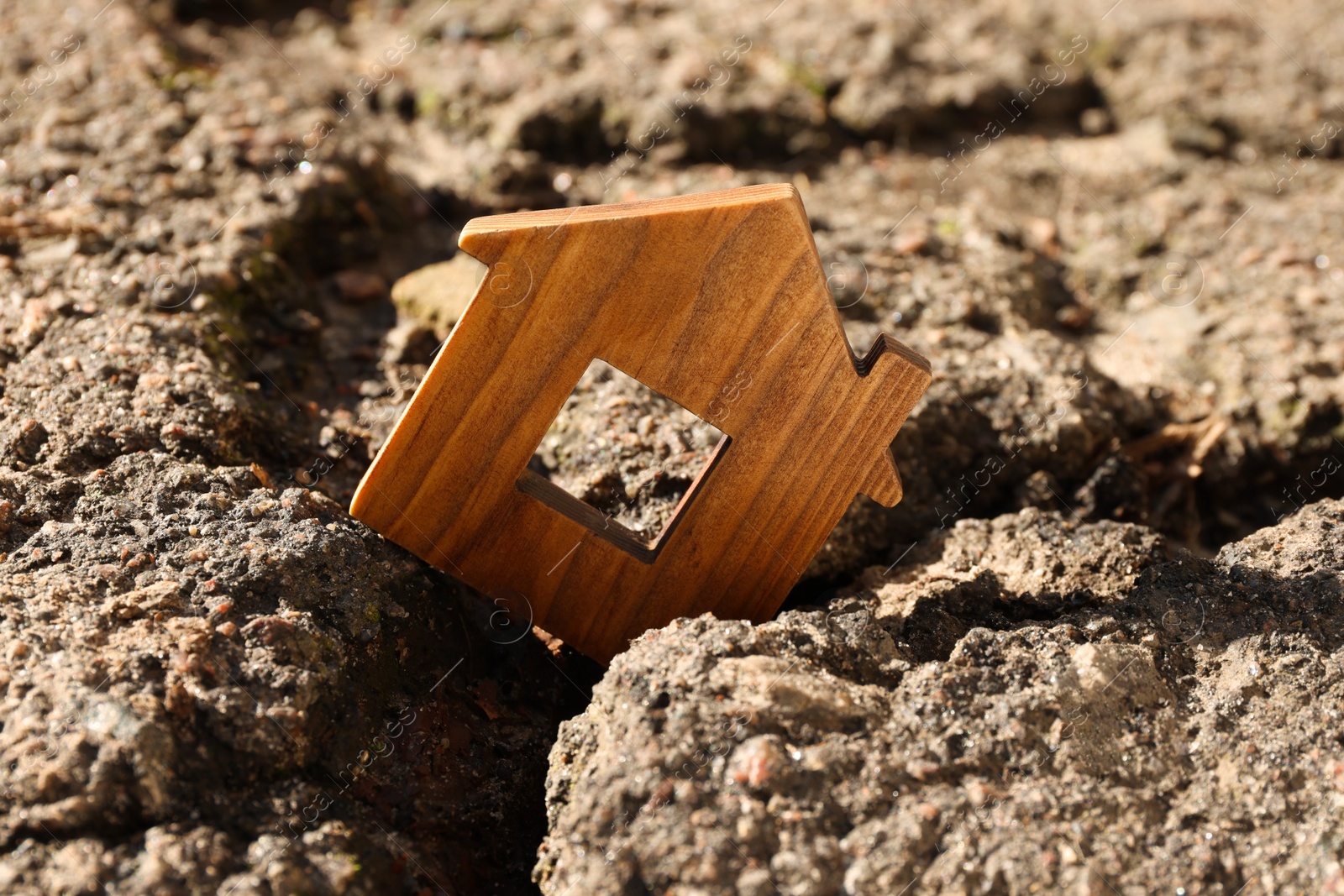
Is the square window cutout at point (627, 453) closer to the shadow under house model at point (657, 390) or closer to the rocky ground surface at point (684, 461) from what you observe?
the rocky ground surface at point (684, 461)

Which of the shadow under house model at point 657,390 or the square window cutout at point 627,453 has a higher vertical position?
the shadow under house model at point 657,390

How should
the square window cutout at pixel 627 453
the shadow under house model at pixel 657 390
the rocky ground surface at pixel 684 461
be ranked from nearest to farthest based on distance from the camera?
the rocky ground surface at pixel 684 461, the shadow under house model at pixel 657 390, the square window cutout at pixel 627 453

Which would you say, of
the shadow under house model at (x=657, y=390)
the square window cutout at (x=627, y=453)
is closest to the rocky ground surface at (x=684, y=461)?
the square window cutout at (x=627, y=453)

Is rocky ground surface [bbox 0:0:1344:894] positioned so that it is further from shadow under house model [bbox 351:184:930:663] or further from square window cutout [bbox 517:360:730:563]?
shadow under house model [bbox 351:184:930:663]

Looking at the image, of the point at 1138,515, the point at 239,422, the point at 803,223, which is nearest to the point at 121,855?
the point at 239,422

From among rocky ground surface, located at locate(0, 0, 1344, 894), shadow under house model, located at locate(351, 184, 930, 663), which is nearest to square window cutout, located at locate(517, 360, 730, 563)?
rocky ground surface, located at locate(0, 0, 1344, 894)

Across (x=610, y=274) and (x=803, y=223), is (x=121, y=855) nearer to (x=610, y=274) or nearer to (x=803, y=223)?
(x=610, y=274)

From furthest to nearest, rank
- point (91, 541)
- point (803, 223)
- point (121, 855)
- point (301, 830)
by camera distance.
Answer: point (91, 541) → point (803, 223) → point (301, 830) → point (121, 855)
